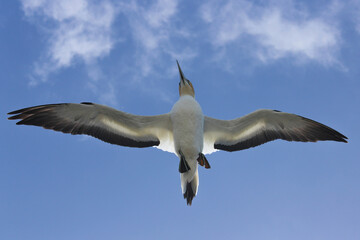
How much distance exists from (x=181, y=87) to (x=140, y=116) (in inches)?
Result: 71.4

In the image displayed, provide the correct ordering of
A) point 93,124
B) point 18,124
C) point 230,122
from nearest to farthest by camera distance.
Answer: point 18,124
point 93,124
point 230,122

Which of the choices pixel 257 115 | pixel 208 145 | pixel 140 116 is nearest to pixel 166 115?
pixel 140 116

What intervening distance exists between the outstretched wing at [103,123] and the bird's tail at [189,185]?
120cm

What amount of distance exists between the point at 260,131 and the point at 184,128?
2.67 m

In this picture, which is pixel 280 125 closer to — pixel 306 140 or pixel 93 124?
pixel 306 140

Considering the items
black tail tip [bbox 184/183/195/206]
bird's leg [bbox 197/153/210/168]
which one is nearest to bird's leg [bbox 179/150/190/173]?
bird's leg [bbox 197/153/210/168]

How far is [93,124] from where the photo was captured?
1284 centimetres

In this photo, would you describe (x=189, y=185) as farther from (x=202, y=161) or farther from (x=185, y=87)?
(x=185, y=87)

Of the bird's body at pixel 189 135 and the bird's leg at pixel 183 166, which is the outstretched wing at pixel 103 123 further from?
the bird's leg at pixel 183 166

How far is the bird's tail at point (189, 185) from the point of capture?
1256 centimetres

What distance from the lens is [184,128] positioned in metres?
12.4

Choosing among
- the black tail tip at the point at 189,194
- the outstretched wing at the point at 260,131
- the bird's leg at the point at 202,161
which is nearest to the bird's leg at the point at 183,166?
the bird's leg at the point at 202,161

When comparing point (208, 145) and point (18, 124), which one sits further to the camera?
point (208, 145)

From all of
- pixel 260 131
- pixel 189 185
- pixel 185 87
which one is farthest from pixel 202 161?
pixel 185 87
